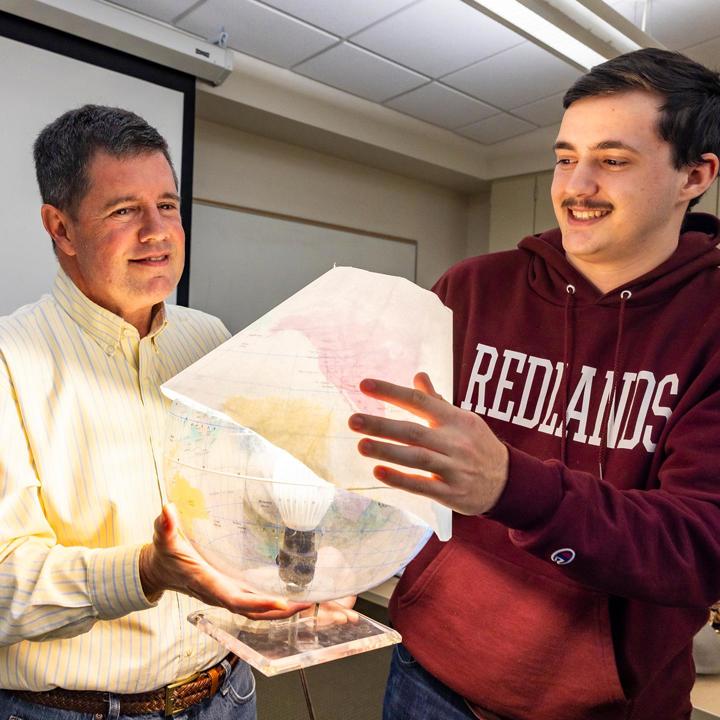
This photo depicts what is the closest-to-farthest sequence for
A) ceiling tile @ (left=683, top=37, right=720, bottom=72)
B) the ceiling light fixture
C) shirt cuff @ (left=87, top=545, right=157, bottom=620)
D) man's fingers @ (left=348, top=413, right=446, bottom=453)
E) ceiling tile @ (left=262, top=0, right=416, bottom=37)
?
man's fingers @ (left=348, top=413, right=446, bottom=453) → shirt cuff @ (left=87, top=545, right=157, bottom=620) → the ceiling light fixture → ceiling tile @ (left=262, top=0, right=416, bottom=37) → ceiling tile @ (left=683, top=37, right=720, bottom=72)

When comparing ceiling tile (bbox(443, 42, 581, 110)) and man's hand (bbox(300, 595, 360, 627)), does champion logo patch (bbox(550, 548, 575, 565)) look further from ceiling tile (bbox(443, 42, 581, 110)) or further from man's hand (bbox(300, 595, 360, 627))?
ceiling tile (bbox(443, 42, 581, 110))

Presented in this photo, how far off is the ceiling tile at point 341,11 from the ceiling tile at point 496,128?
1423 mm

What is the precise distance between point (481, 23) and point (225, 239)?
1974mm

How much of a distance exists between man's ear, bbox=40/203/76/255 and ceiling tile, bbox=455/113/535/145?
3.79 m

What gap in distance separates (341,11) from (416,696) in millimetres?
2929

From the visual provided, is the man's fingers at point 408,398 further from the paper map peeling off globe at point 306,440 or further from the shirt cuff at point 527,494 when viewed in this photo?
the shirt cuff at point 527,494

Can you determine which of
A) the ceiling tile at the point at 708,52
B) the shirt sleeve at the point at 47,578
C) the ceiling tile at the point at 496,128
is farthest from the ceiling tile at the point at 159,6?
the shirt sleeve at the point at 47,578

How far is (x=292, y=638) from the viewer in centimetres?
61

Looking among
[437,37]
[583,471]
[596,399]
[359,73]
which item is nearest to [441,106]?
[359,73]

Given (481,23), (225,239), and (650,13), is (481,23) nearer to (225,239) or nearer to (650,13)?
(650,13)

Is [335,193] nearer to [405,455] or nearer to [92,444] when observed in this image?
[92,444]

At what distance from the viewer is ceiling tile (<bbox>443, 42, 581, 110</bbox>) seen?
11.0 ft

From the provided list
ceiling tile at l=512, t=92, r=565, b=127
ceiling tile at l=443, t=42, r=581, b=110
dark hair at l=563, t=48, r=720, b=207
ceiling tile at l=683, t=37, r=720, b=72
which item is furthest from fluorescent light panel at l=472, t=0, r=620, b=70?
ceiling tile at l=512, t=92, r=565, b=127

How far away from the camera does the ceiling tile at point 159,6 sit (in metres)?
2.92
